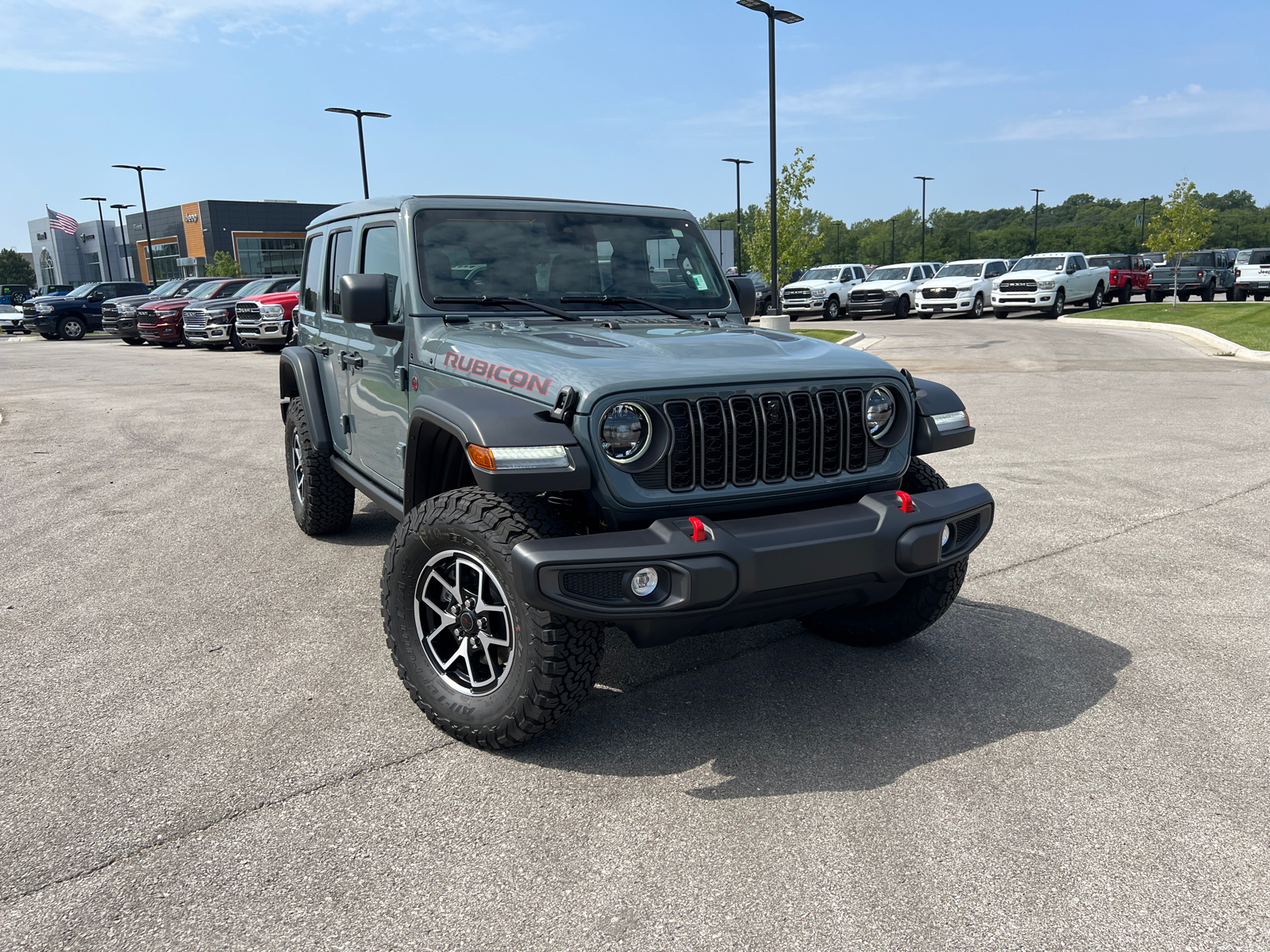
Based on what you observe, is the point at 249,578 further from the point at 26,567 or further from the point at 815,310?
the point at 815,310

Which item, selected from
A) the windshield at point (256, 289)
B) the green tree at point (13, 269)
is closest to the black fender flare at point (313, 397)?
the windshield at point (256, 289)

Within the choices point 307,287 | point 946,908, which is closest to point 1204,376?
point 307,287

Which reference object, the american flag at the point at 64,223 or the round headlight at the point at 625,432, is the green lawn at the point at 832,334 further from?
the american flag at the point at 64,223

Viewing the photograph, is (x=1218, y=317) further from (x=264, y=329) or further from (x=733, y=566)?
(x=733, y=566)

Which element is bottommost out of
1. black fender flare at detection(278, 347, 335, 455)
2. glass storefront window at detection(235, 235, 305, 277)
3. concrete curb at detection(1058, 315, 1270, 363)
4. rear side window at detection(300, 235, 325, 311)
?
concrete curb at detection(1058, 315, 1270, 363)

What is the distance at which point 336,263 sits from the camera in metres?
5.55

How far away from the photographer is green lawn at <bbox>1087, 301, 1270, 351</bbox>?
20297 mm

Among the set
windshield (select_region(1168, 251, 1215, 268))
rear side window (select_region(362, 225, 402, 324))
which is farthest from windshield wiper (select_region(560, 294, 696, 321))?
windshield (select_region(1168, 251, 1215, 268))

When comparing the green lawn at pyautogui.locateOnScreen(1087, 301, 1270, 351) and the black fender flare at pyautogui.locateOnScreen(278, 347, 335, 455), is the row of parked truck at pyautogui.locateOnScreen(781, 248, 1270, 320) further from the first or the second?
the black fender flare at pyautogui.locateOnScreen(278, 347, 335, 455)

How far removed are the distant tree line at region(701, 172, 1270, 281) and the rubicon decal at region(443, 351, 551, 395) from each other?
40.3 meters

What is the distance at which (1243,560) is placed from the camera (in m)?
5.66

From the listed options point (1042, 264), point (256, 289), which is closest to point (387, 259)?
point (256, 289)

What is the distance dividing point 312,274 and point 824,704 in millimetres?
4177

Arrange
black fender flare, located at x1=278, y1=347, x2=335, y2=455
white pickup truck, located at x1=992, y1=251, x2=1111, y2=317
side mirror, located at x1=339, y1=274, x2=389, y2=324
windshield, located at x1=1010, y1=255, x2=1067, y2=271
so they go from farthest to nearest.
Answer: windshield, located at x1=1010, y1=255, x2=1067, y2=271 < white pickup truck, located at x1=992, y1=251, x2=1111, y2=317 < black fender flare, located at x1=278, y1=347, x2=335, y2=455 < side mirror, located at x1=339, y1=274, x2=389, y2=324
